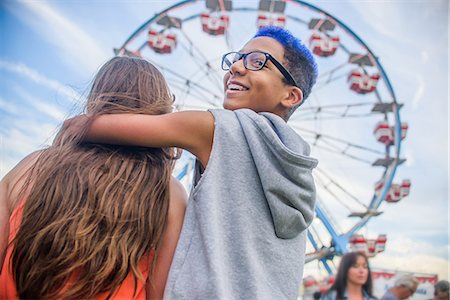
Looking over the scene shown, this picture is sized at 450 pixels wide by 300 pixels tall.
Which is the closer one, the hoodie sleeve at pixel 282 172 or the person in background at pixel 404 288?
the hoodie sleeve at pixel 282 172

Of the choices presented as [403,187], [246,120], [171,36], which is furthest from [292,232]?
[403,187]

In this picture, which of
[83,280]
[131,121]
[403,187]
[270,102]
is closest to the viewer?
[83,280]

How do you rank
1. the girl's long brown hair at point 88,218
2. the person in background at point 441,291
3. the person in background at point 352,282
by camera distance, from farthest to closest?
1. the person in background at point 441,291
2. the person in background at point 352,282
3. the girl's long brown hair at point 88,218

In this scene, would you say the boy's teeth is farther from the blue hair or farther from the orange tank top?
the orange tank top

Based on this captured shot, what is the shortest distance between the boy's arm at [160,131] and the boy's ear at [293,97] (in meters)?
0.38

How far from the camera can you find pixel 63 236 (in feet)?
2.61

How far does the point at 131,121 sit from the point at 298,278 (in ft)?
1.53

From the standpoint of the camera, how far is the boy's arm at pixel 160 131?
0.91m

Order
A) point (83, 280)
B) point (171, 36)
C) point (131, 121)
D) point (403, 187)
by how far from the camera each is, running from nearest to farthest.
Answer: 1. point (83, 280)
2. point (131, 121)
3. point (171, 36)
4. point (403, 187)

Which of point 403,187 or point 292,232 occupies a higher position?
point 292,232

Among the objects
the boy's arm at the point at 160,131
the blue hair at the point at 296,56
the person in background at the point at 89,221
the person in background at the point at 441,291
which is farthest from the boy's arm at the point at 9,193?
the person in background at the point at 441,291

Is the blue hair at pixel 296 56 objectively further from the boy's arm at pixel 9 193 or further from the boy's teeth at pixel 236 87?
the boy's arm at pixel 9 193

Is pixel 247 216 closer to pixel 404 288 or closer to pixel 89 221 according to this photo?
pixel 89 221

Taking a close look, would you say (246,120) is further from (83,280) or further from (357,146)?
(357,146)
